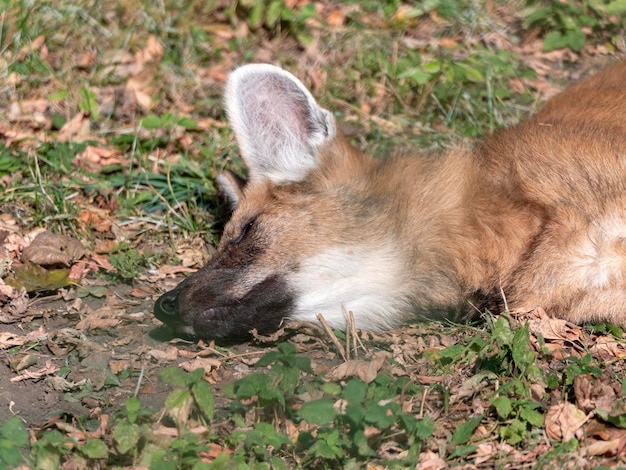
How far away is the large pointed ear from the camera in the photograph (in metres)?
4.31

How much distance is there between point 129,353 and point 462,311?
1.60 metres

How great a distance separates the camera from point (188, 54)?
6824mm

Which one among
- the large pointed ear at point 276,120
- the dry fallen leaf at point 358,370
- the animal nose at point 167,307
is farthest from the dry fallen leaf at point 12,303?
the dry fallen leaf at point 358,370

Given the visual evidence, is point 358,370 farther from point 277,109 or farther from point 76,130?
point 76,130

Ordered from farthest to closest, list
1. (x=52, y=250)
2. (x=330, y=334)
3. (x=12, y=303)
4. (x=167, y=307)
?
(x=52, y=250), (x=12, y=303), (x=167, y=307), (x=330, y=334)

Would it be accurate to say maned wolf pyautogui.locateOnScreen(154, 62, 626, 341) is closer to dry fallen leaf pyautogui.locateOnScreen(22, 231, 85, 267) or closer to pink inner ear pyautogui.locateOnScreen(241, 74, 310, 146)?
pink inner ear pyautogui.locateOnScreen(241, 74, 310, 146)

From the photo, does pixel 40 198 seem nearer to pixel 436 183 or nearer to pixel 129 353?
pixel 129 353

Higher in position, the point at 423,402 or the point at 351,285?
the point at 351,285

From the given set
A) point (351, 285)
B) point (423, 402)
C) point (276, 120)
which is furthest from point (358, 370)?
point (276, 120)

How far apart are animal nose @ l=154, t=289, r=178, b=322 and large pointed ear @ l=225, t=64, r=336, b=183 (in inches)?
32.1

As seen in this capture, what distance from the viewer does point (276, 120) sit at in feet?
14.4

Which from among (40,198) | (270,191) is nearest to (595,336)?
(270,191)

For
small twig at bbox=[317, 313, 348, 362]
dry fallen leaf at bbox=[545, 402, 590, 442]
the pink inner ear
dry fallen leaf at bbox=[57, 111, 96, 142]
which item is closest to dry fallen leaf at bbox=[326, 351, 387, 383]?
small twig at bbox=[317, 313, 348, 362]

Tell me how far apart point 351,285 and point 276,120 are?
3.23 ft
